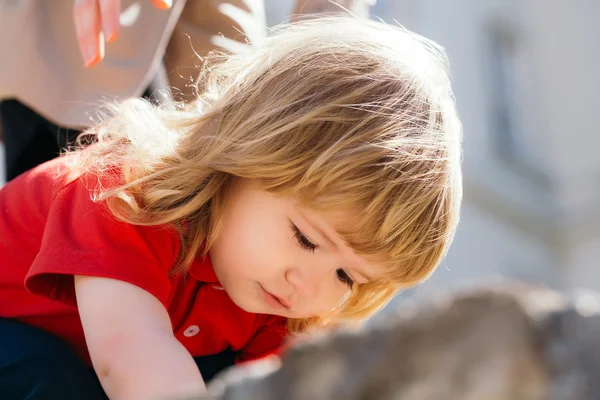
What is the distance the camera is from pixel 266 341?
5.31ft

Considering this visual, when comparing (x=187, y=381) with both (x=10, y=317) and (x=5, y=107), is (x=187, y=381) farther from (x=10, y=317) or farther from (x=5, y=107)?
(x=5, y=107)

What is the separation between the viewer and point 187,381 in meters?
1.06

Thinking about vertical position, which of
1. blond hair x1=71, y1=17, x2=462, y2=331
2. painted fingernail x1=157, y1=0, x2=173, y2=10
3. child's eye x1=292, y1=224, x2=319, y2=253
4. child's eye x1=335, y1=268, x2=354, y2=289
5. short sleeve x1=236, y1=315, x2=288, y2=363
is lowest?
short sleeve x1=236, y1=315, x2=288, y2=363

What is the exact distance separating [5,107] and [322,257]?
693mm

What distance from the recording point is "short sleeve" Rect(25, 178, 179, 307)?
4.09 feet

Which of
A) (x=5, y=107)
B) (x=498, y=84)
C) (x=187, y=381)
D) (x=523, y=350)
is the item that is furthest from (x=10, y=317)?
(x=498, y=84)

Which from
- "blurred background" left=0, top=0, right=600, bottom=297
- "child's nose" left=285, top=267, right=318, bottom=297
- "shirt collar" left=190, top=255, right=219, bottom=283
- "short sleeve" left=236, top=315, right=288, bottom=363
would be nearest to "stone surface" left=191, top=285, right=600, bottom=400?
"child's nose" left=285, top=267, right=318, bottom=297

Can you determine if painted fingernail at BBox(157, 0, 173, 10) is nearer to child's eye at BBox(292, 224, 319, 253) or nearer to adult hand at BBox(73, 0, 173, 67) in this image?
adult hand at BBox(73, 0, 173, 67)

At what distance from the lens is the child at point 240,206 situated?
1301mm

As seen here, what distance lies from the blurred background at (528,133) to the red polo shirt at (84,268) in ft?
23.0

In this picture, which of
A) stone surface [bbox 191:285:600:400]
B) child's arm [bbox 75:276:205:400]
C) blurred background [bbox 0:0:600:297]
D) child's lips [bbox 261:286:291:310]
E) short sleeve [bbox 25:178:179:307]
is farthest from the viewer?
blurred background [bbox 0:0:600:297]

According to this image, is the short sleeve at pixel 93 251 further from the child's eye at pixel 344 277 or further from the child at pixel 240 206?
the child's eye at pixel 344 277

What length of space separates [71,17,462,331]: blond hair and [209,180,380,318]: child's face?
0.02 meters

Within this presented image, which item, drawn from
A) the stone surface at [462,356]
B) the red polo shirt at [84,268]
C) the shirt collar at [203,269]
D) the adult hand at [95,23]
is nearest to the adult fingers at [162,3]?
the adult hand at [95,23]
